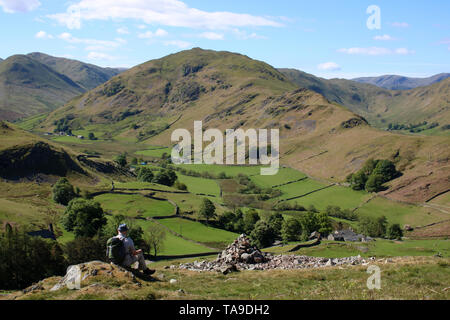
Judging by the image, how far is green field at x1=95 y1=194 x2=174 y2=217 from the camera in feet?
323

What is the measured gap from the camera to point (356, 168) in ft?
550

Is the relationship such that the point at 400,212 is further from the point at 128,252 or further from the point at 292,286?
the point at 128,252

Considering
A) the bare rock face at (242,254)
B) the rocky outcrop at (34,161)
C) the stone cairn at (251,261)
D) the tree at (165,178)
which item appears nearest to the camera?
the stone cairn at (251,261)

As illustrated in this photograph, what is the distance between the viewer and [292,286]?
80.3 ft

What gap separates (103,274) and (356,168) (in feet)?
533

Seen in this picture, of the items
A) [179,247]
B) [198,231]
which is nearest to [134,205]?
[198,231]

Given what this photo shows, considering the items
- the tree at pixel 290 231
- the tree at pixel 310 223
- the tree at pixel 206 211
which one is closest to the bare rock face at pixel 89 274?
the tree at pixel 290 231

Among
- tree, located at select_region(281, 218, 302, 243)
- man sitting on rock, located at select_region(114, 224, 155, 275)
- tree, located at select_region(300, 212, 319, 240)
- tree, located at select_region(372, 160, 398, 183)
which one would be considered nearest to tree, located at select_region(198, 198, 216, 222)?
tree, located at select_region(281, 218, 302, 243)

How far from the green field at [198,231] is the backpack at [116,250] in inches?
2558

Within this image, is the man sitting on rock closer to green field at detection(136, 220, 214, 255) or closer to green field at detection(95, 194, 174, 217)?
green field at detection(136, 220, 214, 255)

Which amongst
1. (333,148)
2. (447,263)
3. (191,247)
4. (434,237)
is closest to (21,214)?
(191,247)

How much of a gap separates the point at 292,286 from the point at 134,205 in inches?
3357

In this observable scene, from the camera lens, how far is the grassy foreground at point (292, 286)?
1817 cm

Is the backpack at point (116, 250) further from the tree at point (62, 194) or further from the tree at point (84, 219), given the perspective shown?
the tree at point (62, 194)
